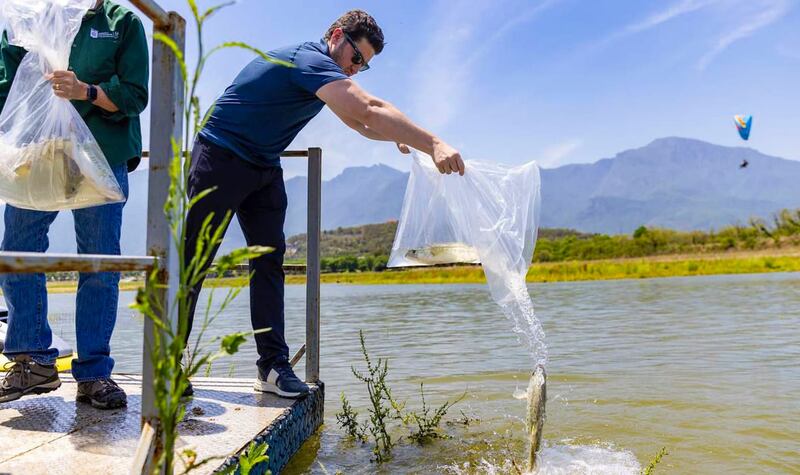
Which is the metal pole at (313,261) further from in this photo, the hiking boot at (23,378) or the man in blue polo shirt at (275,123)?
the hiking boot at (23,378)

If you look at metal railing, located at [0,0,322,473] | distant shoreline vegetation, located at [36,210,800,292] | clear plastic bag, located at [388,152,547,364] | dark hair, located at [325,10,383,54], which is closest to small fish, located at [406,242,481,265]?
clear plastic bag, located at [388,152,547,364]

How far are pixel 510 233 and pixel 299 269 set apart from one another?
1.56 metres

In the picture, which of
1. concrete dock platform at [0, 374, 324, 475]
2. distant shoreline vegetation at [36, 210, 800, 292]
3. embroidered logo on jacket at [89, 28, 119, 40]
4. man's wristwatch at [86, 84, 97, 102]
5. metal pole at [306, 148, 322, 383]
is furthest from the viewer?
distant shoreline vegetation at [36, 210, 800, 292]

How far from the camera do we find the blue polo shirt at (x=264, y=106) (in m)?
3.05

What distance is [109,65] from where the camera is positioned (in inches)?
115

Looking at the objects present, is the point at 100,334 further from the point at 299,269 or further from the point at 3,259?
the point at 3,259

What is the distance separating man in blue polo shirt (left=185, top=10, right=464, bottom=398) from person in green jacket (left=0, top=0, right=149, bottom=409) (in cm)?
37

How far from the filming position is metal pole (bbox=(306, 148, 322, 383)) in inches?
164

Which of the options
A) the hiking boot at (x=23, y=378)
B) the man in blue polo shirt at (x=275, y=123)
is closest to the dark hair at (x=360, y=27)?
the man in blue polo shirt at (x=275, y=123)


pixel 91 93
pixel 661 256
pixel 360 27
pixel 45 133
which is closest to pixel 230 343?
pixel 45 133

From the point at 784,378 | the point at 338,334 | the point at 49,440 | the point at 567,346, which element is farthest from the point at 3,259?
the point at 338,334

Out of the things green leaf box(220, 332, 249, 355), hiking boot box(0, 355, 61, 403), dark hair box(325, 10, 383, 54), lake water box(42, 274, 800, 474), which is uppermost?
dark hair box(325, 10, 383, 54)

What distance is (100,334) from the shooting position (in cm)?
301

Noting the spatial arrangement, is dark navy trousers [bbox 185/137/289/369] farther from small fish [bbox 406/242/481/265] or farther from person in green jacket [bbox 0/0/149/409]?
small fish [bbox 406/242/481/265]
